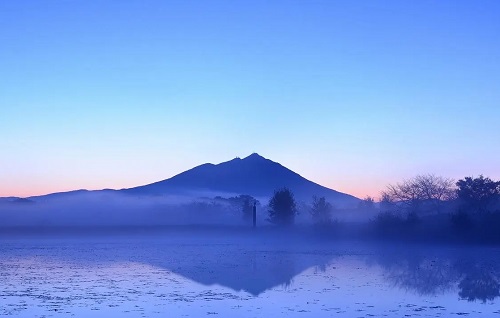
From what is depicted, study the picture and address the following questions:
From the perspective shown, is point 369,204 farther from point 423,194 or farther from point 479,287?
point 479,287

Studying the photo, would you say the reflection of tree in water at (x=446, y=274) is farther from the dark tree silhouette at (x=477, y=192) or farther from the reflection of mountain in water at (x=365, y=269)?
the dark tree silhouette at (x=477, y=192)

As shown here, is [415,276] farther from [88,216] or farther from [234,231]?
[88,216]

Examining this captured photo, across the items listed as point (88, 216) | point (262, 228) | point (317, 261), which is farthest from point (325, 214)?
point (88, 216)

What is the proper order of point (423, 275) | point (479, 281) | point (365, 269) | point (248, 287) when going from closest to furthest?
1. point (248, 287)
2. point (479, 281)
3. point (423, 275)
4. point (365, 269)

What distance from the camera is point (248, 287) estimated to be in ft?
99.7

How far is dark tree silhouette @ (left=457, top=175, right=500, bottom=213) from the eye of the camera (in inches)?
3310

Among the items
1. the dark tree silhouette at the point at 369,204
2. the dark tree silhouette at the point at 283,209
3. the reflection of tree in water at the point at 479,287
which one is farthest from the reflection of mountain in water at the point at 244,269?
the dark tree silhouette at the point at 369,204

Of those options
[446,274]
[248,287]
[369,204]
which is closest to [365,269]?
[446,274]

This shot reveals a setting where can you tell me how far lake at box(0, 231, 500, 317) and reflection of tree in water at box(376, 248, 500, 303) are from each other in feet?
0.20

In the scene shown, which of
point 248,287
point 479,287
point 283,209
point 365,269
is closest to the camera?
point 248,287

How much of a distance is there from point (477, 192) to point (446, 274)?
5006 cm

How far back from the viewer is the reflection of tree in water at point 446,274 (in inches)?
1195

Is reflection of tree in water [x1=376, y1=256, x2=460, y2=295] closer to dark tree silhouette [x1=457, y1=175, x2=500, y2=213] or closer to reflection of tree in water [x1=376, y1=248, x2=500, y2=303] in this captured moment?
reflection of tree in water [x1=376, y1=248, x2=500, y2=303]

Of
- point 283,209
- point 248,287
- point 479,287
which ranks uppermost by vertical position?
point 283,209
